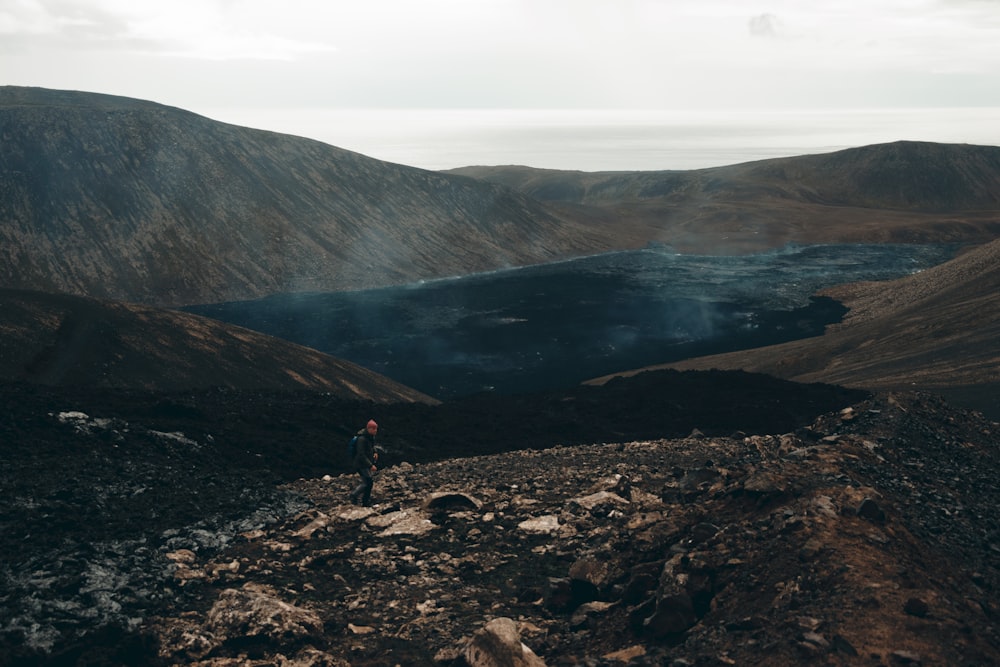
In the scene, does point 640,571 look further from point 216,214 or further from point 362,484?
point 216,214

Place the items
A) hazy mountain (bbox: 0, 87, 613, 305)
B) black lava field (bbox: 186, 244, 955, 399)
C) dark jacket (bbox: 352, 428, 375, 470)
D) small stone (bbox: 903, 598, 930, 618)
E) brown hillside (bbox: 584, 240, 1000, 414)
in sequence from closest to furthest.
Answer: small stone (bbox: 903, 598, 930, 618), dark jacket (bbox: 352, 428, 375, 470), brown hillside (bbox: 584, 240, 1000, 414), black lava field (bbox: 186, 244, 955, 399), hazy mountain (bbox: 0, 87, 613, 305)

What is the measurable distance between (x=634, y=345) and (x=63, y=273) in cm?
6309

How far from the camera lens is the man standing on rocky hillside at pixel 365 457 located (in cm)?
1867

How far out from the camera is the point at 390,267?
12194cm

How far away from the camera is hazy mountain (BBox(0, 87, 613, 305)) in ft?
331

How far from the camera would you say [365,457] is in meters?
18.8

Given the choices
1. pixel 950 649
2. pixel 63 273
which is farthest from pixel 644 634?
pixel 63 273

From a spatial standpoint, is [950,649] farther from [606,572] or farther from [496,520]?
[496,520]

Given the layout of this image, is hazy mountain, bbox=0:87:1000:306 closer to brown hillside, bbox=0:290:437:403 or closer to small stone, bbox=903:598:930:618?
brown hillside, bbox=0:290:437:403

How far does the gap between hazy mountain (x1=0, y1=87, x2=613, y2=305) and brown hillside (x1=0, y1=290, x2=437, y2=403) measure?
5671 cm

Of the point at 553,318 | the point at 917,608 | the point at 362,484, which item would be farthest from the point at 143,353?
the point at 553,318

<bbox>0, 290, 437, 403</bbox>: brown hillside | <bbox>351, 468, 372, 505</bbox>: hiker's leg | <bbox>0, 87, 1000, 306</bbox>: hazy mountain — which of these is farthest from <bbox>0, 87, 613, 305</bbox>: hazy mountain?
<bbox>351, 468, 372, 505</bbox>: hiker's leg

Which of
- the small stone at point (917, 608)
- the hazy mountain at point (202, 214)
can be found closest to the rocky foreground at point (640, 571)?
the small stone at point (917, 608)

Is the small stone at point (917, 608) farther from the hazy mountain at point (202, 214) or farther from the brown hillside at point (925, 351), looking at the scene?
the hazy mountain at point (202, 214)
